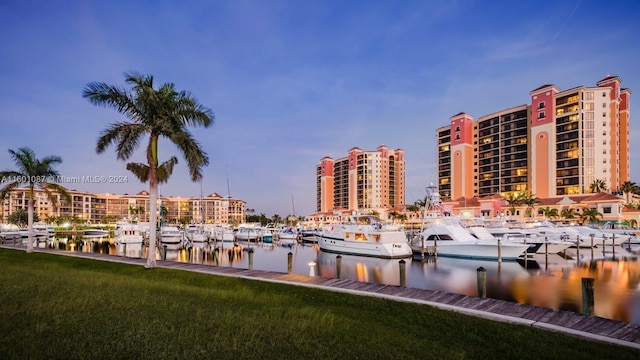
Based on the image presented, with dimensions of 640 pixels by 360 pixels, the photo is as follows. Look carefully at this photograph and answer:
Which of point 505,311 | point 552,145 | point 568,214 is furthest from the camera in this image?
point 552,145

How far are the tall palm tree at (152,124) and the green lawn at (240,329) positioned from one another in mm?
8347

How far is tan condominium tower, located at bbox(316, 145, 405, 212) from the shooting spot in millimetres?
172250

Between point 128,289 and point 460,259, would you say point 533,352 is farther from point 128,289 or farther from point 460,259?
point 460,259

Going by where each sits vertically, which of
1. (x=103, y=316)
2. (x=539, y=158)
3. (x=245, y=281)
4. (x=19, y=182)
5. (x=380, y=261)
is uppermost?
(x=539, y=158)

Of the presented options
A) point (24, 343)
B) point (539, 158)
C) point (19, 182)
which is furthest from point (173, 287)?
point (539, 158)

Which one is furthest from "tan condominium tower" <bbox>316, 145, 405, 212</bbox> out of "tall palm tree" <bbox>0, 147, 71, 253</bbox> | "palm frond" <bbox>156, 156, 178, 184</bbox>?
"palm frond" <bbox>156, 156, 178, 184</bbox>

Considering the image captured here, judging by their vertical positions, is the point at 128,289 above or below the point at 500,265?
above

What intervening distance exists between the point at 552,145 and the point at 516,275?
279ft

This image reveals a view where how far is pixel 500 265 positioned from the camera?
35.9m

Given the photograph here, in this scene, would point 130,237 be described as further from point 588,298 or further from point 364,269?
point 588,298

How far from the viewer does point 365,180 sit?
17212 centimetres

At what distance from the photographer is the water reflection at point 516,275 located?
2162 centimetres

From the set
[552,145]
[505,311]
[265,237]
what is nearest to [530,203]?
[552,145]

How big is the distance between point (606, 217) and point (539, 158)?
27.5 metres
